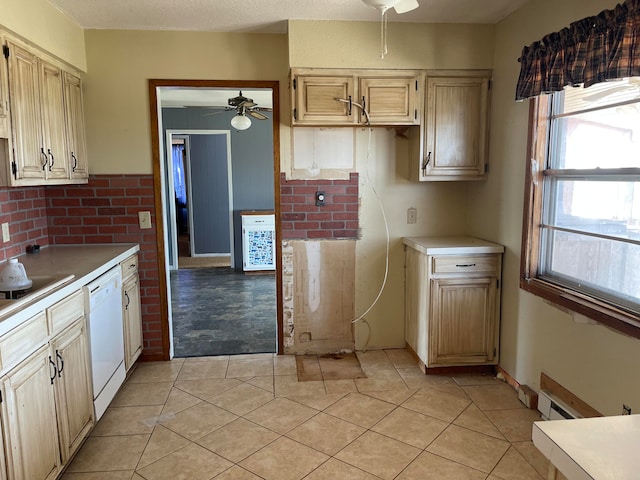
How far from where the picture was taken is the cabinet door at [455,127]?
3.18m

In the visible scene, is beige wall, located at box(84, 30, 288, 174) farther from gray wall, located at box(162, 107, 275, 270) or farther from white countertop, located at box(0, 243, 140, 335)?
gray wall, located at box(162, 107, 275, 270)

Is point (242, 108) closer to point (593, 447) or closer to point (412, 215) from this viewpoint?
point (412, 215)

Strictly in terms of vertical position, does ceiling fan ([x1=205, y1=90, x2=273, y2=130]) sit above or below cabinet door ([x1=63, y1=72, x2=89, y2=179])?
above

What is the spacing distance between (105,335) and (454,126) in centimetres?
262

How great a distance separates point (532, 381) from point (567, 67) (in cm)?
180

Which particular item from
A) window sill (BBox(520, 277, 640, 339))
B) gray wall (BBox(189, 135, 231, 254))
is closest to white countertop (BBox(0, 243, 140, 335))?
window sill (BBox(520, 277, 640, 339))

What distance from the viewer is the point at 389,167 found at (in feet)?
11.6

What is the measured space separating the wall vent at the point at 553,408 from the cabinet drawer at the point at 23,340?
2.51 m

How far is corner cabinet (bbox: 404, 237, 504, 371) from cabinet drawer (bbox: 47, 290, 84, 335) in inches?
82.0

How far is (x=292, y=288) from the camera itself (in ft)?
11.6

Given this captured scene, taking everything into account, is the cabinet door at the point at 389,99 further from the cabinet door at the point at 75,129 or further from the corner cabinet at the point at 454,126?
the cabinet door at the point at 75,129

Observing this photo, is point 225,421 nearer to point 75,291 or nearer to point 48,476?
point 48,476

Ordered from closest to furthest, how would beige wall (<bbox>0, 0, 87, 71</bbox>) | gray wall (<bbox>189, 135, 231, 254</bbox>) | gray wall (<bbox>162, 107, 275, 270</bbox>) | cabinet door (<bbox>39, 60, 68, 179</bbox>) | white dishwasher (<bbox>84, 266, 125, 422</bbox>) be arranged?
beige wall (<bbox>0, 0, 87, 71</bbox>) < white dishwasher (<bbox>84, 266, 125, 422</bbox>) < cabinet door (<bbox>39, 60, 68, 179</bbox>) < gray wall (<bbox>162, 107, 275, 270</bbox>) < gray wall (<bbox>189, 135, 231, 254</bbox>)

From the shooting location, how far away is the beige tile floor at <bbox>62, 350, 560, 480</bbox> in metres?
2.22
